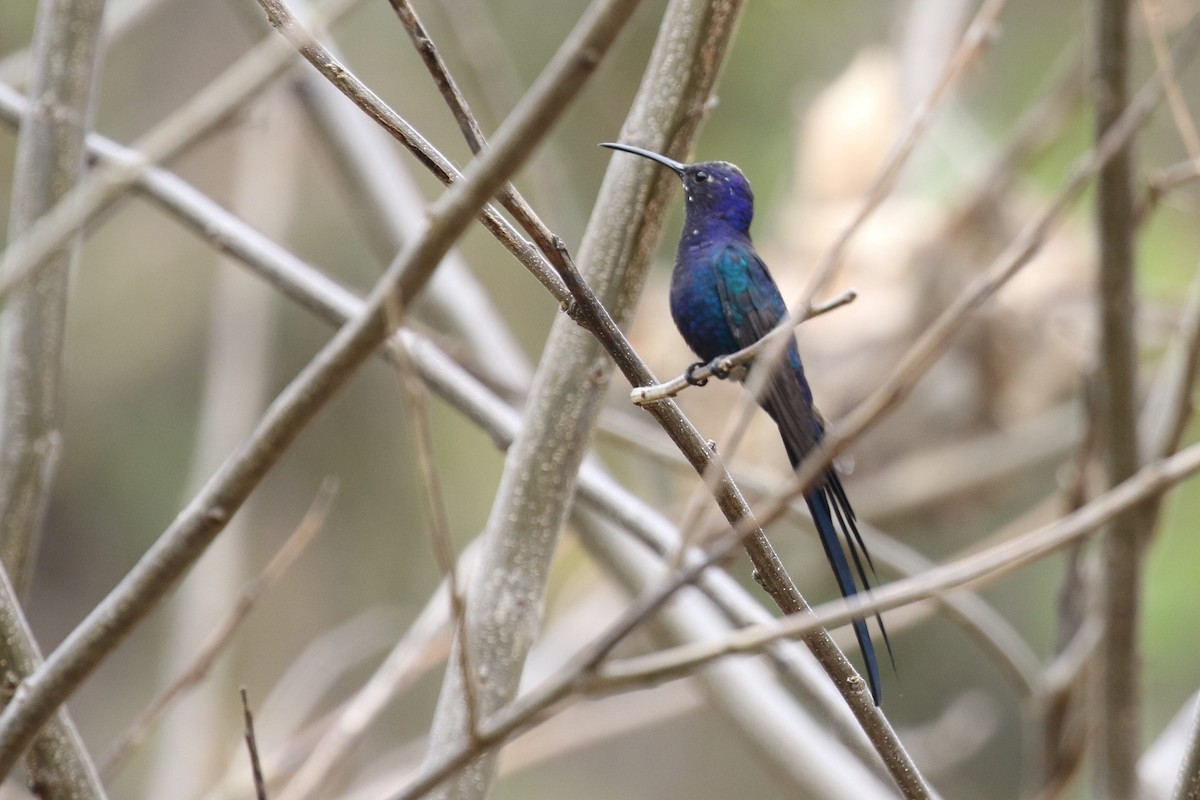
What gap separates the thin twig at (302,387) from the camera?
2.01 ft

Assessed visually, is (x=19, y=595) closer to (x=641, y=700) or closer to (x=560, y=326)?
(x=560, y=326)

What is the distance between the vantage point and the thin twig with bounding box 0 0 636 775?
612mm

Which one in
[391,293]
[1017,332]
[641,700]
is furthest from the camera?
[1017,332]

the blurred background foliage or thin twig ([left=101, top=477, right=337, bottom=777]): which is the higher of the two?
the blurred background foliage

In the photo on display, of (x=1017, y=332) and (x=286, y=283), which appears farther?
Answer: (x=1017, y=332)

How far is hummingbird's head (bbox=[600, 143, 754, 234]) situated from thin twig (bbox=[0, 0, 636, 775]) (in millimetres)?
675

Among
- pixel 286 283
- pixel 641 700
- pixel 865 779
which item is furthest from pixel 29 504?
pixel 641 700

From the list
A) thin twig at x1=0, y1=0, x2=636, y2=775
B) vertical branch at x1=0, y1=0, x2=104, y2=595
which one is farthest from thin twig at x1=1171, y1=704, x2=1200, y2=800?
vertical branch at x1=0, y1=0, x2=104, y2=595

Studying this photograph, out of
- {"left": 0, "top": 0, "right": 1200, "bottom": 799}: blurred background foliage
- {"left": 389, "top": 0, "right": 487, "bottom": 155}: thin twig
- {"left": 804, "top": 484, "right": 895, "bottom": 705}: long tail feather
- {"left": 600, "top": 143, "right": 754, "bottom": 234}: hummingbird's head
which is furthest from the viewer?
{"left": 0, "top": 0, "right": 1200, "bottom": 799}: blurred background foliage

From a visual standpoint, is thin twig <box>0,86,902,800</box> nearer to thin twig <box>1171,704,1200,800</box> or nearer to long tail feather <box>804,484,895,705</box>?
long tail feather <box>804,484,895,705</box>

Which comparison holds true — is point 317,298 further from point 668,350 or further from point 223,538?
point 668,350

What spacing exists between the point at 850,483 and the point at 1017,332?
589mm

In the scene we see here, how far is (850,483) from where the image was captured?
3262 mm

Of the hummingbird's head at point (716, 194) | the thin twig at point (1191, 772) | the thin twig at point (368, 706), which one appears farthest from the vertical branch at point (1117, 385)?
the thin twig at point (368, 706)
